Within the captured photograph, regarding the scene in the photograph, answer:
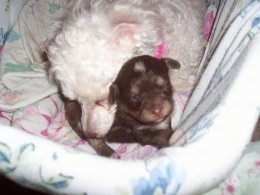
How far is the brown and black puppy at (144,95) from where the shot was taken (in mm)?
1116

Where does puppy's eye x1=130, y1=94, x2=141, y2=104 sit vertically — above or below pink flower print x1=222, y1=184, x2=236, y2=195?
above

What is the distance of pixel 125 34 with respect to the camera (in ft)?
4.04

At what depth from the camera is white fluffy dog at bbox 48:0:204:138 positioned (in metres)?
1.17

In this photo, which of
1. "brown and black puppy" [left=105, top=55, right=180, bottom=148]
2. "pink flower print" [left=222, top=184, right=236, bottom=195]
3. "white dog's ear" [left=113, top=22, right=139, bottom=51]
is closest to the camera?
"pink flower print" [left=222, top=184, right=236, bottom=195]

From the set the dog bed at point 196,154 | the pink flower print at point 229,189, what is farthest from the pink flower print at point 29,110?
the pink flower print at point 229,189

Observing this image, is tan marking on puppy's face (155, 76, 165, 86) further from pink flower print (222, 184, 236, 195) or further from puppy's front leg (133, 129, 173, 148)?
pink flower print (222, 184, 236, 195)

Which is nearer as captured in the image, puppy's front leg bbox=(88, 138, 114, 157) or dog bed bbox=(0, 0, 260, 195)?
dog bed bbox=(0, 0, 260, 195)

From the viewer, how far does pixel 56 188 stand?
0.77 metres

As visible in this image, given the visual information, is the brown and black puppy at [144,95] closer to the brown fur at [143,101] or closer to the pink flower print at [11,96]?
the brown fur at [143,101]

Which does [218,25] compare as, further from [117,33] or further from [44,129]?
[44,129]

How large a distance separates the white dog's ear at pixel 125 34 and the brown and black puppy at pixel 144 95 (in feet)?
0.28

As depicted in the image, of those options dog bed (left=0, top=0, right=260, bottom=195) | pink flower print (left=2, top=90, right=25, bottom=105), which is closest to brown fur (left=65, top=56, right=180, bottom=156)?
dog bed (left=0, top=0, right=260, bottom=195)

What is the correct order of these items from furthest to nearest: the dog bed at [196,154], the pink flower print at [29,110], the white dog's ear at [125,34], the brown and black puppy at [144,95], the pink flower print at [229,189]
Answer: the pink flower print at [29,110], the white dog's ear at [125,34], the brown and black puppy at [144,95], the pink flower print at [229,189], the dog bed at [196,154]

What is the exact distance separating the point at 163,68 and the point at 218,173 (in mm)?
489
